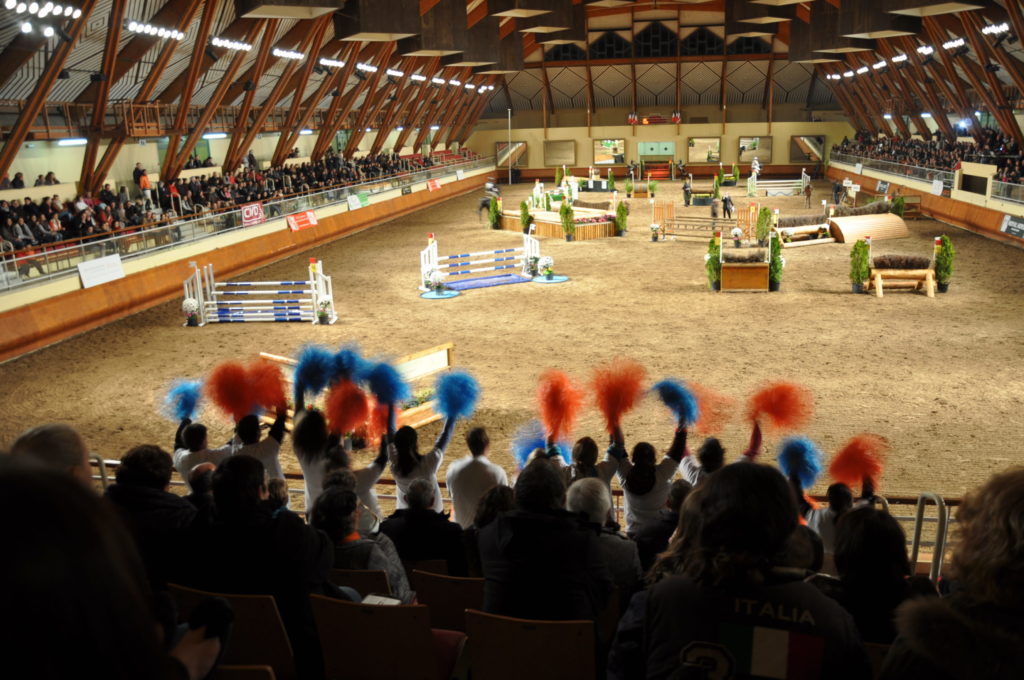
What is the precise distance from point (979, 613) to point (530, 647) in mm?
1725

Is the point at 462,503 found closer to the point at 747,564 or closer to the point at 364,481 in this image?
the point at 364,481

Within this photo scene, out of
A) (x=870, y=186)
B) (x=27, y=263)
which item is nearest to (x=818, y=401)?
(x=27, y=263)

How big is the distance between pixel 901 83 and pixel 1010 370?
1321 inches

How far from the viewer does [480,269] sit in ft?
72.1

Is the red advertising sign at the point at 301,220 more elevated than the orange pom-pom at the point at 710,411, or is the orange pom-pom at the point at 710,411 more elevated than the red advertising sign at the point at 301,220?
the red advertising sign at the point at 301,220

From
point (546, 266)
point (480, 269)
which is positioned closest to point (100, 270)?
point (480, 269)

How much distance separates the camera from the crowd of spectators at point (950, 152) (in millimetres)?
Answer: 27598

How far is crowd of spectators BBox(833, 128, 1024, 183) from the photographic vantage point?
90.5ft

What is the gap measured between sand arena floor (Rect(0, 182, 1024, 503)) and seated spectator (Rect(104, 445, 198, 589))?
6.11 meters

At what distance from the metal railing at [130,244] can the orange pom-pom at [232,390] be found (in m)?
11.1

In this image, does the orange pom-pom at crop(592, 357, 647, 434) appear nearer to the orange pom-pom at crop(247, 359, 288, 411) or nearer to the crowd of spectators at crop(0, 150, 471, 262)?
the orange pom-pom at crop(247, 359, 288, 411)

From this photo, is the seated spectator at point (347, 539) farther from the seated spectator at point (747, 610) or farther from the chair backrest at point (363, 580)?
the seated spectator at point (747, 610)

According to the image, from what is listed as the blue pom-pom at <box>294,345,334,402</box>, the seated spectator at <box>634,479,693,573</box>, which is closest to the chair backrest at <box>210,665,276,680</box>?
the seated spectator at <box>634,479,693,573</box>

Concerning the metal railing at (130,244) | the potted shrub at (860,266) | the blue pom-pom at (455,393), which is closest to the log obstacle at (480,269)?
the metal railing at (130,244)
